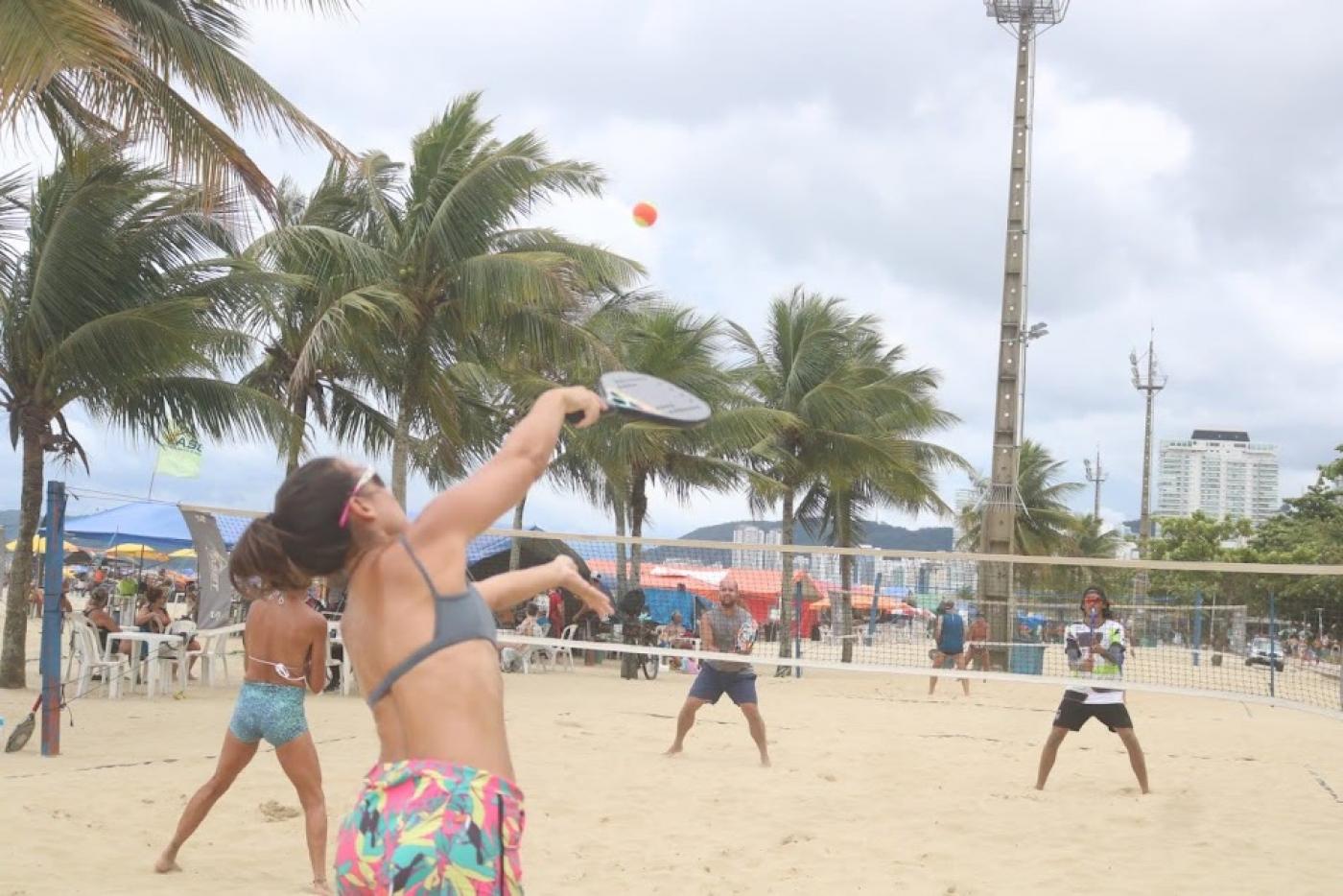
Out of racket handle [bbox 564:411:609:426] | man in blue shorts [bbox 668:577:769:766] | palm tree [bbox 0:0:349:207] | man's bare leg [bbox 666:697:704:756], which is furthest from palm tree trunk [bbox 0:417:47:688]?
racket handle [bbox 564:411:609:426]

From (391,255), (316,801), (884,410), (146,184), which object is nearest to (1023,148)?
(884,410)

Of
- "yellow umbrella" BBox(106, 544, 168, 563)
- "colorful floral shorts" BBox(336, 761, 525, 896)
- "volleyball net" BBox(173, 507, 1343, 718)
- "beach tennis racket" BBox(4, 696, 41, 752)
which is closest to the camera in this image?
"colorful floral shorts" BBox(336, 761, 525, 896)

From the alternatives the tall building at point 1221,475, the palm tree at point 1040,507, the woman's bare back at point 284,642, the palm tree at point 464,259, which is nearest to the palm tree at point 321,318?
the palm tree at point 464,259

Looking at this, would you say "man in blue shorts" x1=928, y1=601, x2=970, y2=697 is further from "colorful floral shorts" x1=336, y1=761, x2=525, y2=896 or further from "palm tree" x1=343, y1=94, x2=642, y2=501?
"colorful floral shorts" x1=336, y1=761, x2=525, y2=896

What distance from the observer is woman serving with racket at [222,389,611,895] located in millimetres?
2279

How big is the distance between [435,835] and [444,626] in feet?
1.16

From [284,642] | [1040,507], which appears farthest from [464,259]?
[1040,507]

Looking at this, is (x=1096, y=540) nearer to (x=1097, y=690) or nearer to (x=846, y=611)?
(x=846, y=611)

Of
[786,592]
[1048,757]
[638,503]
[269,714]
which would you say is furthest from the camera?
[638,503]

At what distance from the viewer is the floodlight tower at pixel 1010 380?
19.3 metres

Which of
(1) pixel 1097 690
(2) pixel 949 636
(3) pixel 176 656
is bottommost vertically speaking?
(3) pixel 176 656

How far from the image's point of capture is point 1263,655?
15.6m

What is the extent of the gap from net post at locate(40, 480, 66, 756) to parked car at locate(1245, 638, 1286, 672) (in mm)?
10515

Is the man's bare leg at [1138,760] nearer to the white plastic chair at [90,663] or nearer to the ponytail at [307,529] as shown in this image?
the ponytail at [307,529]
